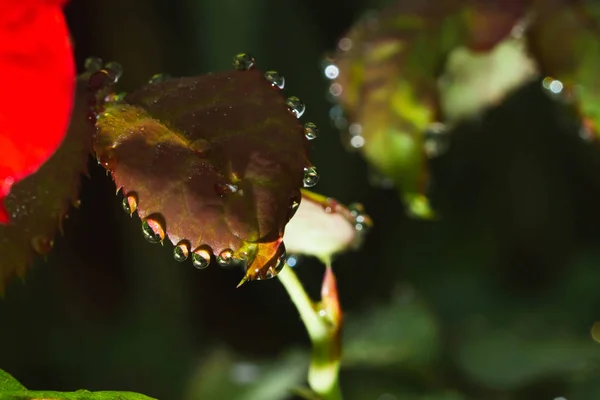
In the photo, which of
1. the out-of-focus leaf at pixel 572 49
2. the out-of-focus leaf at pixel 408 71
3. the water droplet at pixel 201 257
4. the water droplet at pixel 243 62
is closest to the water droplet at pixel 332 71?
the out-of-focus leaf at pixel 408 71

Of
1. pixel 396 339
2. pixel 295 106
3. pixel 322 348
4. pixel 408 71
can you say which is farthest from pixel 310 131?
pixel 396 339

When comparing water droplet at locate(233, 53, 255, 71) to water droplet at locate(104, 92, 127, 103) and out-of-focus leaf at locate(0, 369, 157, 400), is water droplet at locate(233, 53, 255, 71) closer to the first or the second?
water droplet at locate(104, 92, 127, 103)

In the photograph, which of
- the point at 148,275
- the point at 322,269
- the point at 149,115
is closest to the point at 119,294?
the point at 148,275

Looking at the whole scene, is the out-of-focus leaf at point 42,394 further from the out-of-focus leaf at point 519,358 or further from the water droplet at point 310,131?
the out-of-focus leaf at point 519,358

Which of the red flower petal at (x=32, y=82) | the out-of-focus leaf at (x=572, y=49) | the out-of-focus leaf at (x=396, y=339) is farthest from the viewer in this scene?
the out-of-focus leaf at (x=396, y=339)

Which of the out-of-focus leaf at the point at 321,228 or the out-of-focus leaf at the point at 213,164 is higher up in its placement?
the out-of-focus leaf at the point at 213,164

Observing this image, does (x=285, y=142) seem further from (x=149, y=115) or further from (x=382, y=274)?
(x=382, y=274)

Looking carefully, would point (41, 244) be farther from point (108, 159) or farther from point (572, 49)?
point (572, 49)
